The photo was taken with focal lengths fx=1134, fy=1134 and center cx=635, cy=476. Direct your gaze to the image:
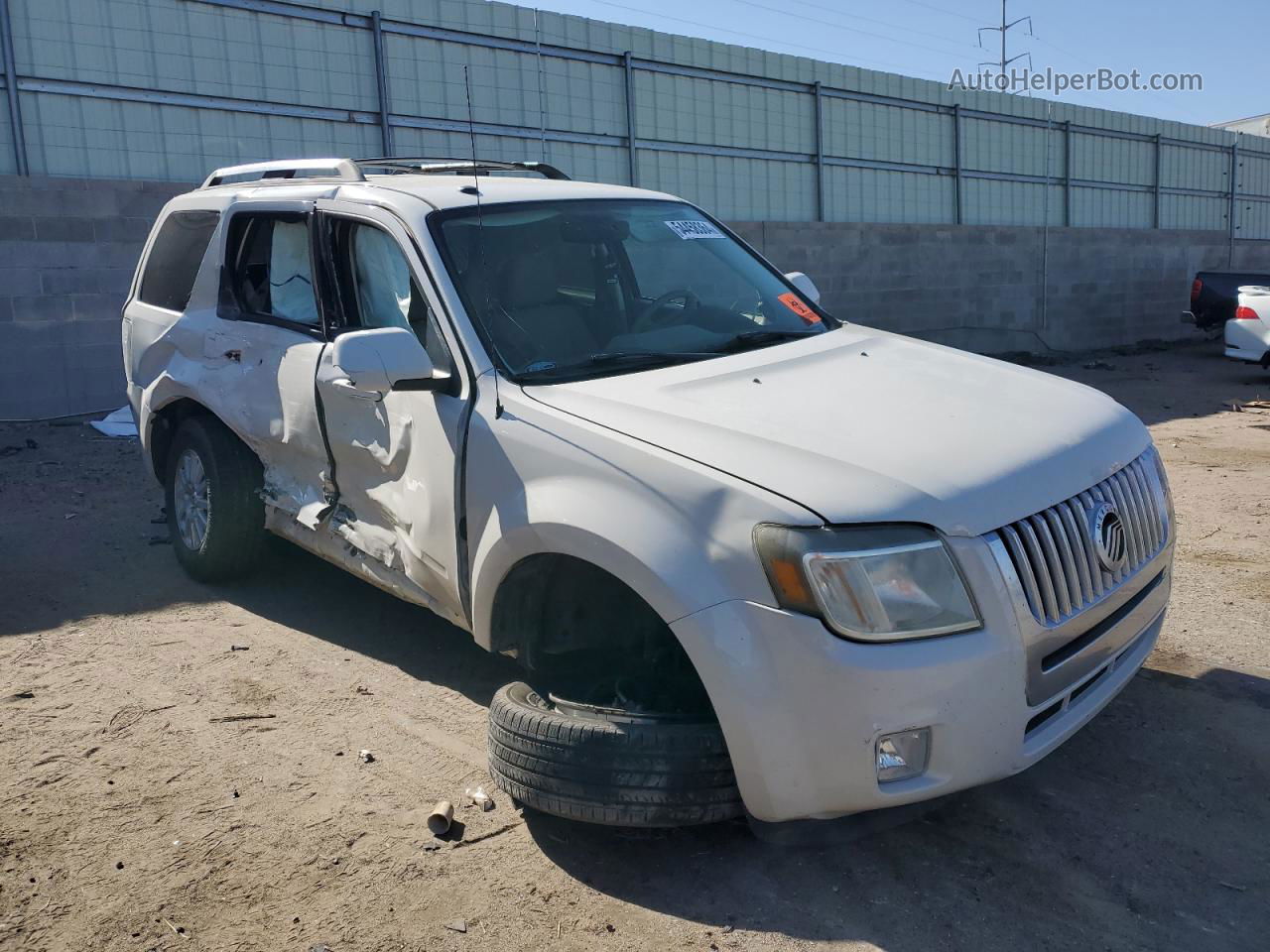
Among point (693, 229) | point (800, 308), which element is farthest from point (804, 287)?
point (693, 229)

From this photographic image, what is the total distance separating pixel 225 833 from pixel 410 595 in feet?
3.40

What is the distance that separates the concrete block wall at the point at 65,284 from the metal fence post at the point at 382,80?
2.43 metres

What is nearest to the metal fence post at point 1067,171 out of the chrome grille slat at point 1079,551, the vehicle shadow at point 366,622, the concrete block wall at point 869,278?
the concrete block wall at point 869,278

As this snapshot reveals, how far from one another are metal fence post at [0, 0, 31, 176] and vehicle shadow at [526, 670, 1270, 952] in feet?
29.3

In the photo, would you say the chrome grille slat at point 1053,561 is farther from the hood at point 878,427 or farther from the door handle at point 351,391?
the door handle at point 351,391

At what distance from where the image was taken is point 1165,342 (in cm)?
2194

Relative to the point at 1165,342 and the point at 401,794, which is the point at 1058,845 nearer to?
the point at 401,794

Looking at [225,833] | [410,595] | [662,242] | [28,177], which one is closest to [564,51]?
[28,177]

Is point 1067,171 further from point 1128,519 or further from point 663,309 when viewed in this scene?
point 1128,519

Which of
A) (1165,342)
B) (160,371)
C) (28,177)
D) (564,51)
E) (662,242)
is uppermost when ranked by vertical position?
(564,51)

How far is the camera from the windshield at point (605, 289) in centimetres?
376

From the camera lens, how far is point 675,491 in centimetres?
291

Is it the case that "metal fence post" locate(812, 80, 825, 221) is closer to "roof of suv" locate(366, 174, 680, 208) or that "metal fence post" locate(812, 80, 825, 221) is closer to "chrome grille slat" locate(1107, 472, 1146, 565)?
"roof of suv" locate(366, 174, 680, 208)

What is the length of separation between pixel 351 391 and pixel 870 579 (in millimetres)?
2229
